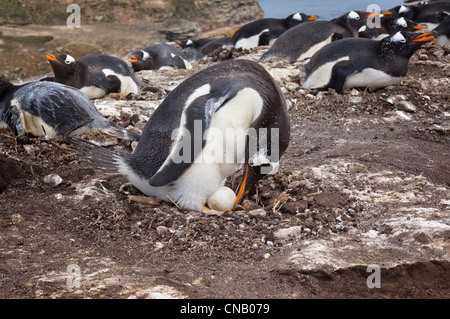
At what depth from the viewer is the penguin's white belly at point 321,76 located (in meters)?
6.60

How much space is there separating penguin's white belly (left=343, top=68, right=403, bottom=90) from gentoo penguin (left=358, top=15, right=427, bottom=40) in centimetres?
324

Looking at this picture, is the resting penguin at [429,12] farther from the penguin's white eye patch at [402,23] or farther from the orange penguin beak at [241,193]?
the orange penguin beak at [241,193]

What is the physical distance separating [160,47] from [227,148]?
309 inches

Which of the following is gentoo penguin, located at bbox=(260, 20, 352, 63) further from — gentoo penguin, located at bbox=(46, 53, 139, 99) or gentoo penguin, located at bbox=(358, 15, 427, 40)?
gentoo penguin, located at bbox=(46, 53, 139, 99)

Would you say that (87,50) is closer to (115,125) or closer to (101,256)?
(115,125)

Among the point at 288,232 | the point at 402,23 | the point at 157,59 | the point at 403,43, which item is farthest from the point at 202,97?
the point at 157,59

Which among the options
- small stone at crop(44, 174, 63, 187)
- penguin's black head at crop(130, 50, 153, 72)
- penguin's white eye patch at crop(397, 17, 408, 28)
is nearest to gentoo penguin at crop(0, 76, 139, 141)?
small stone at crop(44, 174, 63, 187)

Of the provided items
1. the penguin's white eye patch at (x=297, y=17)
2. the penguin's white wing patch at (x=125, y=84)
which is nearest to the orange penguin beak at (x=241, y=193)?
the penguin's white wing patch at (x=125, y=84)

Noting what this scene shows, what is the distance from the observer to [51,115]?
475 centimetres

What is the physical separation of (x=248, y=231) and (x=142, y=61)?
305 inches

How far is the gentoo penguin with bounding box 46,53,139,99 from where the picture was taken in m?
6.84

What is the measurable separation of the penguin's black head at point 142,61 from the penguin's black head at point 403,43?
198 inches

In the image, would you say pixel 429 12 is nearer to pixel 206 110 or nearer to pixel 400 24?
pixel 400 24

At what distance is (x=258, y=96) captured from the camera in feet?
10.8
